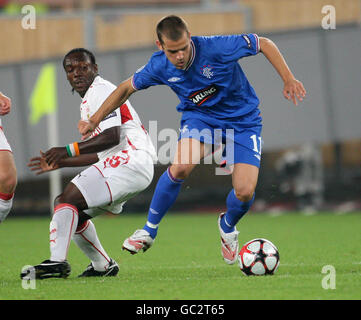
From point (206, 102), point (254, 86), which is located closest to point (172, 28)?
point (206, 102)

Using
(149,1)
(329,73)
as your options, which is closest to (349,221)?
(329,73)

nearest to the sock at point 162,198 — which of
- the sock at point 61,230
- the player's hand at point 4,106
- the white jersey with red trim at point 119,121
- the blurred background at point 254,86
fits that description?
the white jersey with red trim at point 119,121

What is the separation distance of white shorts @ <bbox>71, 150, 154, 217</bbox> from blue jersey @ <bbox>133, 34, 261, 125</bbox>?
600mm

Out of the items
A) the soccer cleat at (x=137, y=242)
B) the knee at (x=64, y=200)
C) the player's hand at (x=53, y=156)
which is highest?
the player's hand at (x=53, y=156)

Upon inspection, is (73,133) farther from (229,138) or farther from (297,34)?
(229,138)

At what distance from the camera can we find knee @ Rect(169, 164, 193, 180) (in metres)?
6.48

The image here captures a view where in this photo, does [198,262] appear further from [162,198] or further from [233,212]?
[162,198]

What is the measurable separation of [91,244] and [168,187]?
2.54 feet

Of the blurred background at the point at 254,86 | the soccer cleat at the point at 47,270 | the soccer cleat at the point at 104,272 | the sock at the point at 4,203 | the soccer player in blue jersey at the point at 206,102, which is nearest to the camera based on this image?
the soccer cleat at the point at 47,270

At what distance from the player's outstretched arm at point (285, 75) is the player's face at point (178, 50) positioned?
2.17 feet

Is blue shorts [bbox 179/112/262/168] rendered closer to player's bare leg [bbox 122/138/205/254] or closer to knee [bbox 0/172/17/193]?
player's bare leg [bbox 122/138/205/254]

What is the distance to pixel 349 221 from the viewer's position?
12094mm

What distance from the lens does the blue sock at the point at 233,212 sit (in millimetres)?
6840

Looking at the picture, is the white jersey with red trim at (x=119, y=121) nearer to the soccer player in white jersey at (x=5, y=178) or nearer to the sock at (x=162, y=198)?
the sock at (x=162, y=198)
